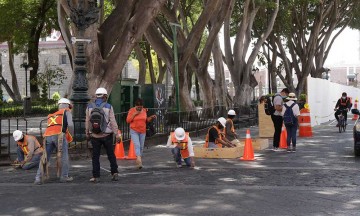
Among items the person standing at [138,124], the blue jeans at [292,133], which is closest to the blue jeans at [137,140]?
the person standing at [138,124]

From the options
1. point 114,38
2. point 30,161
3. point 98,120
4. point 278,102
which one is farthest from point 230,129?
point 114,38

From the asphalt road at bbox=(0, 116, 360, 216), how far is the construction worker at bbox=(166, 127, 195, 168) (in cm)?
22

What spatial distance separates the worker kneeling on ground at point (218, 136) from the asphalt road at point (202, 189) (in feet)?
1.48

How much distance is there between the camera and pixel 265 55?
154ft

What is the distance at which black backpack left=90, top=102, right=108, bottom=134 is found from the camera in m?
10.3

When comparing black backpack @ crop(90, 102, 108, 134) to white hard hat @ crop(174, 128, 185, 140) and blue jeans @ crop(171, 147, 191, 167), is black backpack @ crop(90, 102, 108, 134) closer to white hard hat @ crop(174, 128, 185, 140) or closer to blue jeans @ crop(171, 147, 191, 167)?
white hard hat @ crop(174, 128, 185, 140)

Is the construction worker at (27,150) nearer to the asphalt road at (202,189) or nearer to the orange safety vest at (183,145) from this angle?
the asphalt road at (202,189)

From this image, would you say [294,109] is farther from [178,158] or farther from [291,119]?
[178,158]

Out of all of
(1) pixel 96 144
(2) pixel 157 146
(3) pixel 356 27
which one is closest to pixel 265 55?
(3) pixel 356 27

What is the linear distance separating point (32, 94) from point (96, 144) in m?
36.1

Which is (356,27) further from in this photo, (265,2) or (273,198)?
(273,198)

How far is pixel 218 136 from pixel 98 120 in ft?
13.1

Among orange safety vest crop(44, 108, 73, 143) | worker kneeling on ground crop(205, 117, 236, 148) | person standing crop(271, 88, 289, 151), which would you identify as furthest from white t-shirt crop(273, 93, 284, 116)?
orange safety vest crop(44, 108, 73, 143)

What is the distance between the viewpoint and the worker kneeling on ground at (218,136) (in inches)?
526
